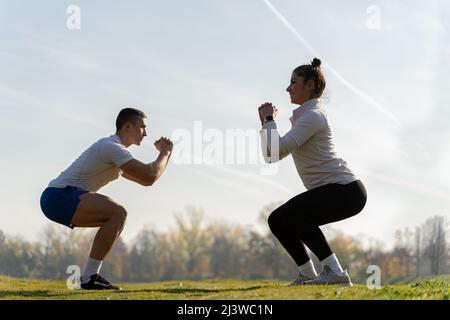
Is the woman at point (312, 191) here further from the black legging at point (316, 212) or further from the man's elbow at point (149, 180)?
the man's elbow at point (149, 180)

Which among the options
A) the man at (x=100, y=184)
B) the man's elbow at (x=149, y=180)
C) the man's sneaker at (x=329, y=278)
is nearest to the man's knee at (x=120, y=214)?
the man at (x=100, y=184)

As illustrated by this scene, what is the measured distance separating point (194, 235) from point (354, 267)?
772 inches

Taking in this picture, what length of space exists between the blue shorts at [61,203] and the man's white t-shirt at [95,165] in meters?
0.14

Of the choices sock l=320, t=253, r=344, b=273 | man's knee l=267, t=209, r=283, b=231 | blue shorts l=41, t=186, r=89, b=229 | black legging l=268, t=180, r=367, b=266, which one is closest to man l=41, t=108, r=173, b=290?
blue shorts l=41, t=186, r=89, b=229

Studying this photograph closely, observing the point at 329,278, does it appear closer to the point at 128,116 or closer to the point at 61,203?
the point at 128,116

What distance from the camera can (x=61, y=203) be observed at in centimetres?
893

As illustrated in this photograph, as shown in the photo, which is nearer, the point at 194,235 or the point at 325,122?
the point at 325,122

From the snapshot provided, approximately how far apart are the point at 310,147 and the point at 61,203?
12.4 ft

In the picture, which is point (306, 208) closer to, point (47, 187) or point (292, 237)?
point (292, 237)

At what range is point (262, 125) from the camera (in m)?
8.72

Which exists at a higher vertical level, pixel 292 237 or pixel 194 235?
pixel 194 235

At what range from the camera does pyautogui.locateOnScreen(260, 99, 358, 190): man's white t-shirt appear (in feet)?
27.5
